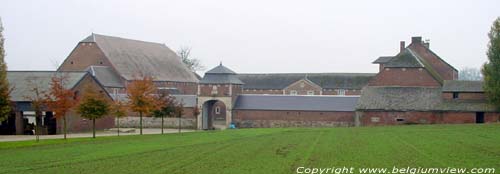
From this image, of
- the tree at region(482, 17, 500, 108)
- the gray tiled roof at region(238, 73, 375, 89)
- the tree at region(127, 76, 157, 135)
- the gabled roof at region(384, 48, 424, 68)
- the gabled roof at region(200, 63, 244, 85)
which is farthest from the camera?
the gray tiled roof at region(238, 73, 375, 89)

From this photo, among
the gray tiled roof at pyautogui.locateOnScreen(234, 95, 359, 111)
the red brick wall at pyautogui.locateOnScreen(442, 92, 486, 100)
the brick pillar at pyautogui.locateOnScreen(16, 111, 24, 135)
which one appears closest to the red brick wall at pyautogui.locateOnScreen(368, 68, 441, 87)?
the gray tiled roof at pyautogui.locateOnScreen(234, 95, 359, 111)

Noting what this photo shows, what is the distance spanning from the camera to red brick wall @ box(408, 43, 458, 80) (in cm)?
7738

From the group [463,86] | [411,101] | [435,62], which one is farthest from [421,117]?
[435,62]

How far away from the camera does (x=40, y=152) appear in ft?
102

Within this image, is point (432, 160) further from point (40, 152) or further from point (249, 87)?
point (249, 87)

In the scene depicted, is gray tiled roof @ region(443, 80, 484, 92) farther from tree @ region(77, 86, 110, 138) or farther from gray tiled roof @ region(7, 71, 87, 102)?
gray tiled roof @ region(7, 71, 87, 102)

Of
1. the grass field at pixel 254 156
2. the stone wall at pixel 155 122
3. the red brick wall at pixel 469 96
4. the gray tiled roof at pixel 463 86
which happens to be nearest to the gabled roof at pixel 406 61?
the gray tiled roof at pixel 463 86

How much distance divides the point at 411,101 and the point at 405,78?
21.9ft

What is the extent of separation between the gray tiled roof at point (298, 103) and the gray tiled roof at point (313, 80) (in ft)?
93.1

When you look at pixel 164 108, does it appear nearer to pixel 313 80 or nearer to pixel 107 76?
pixel 107 76

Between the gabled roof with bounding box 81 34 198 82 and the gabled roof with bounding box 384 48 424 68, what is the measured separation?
102 ft

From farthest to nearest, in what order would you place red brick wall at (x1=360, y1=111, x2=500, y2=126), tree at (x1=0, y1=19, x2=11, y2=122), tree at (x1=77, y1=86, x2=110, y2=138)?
1. red brick wall at (x1=360, y1=111, x2=500, y2=126)
2. tree at (x1=77, y1=86, x2=110, y2=138)
3. tree at (x1=0, y1=19, x2=11, y2=122)

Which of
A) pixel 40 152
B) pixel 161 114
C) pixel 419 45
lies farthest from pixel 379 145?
pixel 419 45

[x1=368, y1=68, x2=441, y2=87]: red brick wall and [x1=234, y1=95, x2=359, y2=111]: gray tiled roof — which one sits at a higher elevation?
[x1=368, y1=68, x2=441, y2=87]: red brick wall
